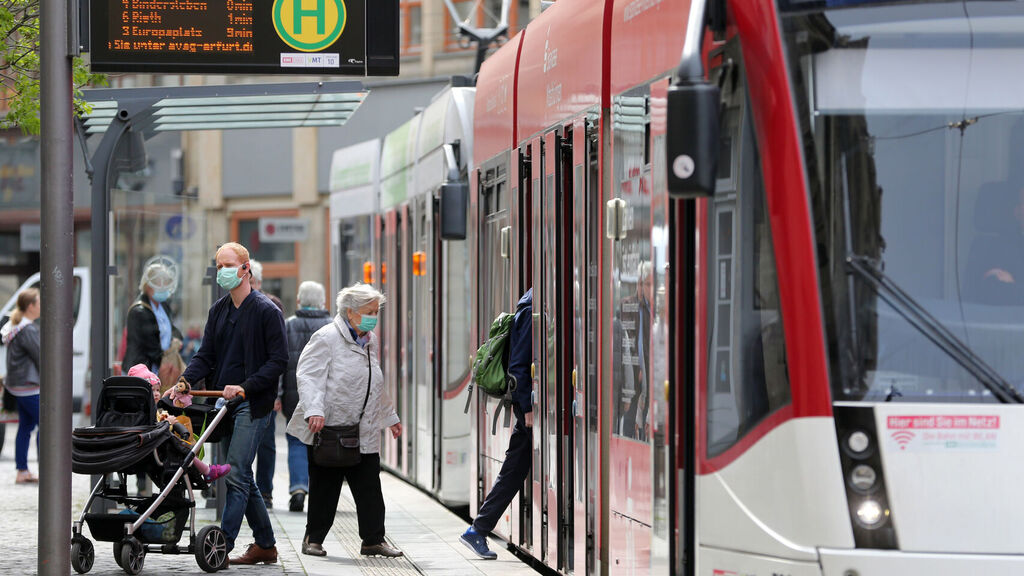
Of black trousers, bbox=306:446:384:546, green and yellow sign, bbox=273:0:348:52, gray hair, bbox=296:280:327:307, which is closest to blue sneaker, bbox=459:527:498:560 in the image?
black trousers, bbox=306:446:384:546

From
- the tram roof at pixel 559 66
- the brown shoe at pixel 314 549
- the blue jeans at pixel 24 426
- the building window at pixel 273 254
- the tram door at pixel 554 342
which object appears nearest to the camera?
the tram roof at pixel 559 66

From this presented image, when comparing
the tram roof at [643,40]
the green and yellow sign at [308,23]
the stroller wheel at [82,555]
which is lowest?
the stroller wheel at [82,555]

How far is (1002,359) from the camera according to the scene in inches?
235

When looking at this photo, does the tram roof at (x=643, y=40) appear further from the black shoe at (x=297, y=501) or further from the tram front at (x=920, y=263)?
the black shoe at (x=297, y=501)

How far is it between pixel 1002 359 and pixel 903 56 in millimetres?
1068

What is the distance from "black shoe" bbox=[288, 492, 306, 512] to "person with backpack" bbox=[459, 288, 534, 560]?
3.46m

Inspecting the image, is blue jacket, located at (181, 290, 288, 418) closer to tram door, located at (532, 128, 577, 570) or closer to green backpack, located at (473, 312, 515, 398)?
green backpack, located at (473, 312, 515, 398)

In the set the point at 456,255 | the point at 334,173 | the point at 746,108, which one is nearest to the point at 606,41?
the point at 746,108

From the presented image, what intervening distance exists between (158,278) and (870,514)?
333 inches

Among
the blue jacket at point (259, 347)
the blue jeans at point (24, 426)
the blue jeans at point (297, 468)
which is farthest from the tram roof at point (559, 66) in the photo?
the blue jeans at point (24, 426)

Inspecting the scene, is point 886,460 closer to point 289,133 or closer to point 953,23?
point 953,23

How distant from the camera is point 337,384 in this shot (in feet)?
34.5

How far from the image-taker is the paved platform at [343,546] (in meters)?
10.2

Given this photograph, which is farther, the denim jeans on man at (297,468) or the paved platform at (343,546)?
the denim jeans on man at (297,468)
